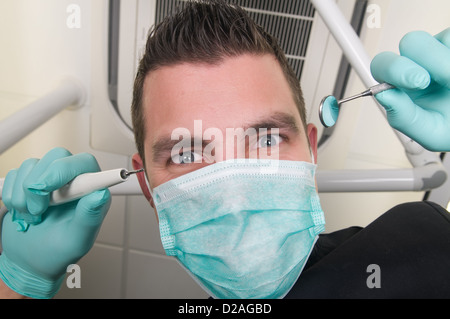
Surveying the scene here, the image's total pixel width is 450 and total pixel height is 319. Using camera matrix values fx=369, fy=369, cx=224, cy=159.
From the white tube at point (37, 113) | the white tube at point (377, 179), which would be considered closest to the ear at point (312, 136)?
the white tube at point (377, 179)

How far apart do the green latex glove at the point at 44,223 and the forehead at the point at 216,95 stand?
0.57 ft

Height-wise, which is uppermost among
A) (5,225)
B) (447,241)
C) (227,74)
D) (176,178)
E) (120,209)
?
(227,74)

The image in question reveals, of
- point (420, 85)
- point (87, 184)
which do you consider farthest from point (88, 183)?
point (420, 85)

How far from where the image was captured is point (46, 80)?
1096 mm

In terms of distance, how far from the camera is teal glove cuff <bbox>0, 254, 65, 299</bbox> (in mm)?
841

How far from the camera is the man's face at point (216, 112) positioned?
2.19 feet

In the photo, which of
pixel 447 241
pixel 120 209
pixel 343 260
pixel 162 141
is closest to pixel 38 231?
pixel 162 141

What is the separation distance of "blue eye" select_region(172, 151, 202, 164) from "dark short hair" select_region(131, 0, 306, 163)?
103mm

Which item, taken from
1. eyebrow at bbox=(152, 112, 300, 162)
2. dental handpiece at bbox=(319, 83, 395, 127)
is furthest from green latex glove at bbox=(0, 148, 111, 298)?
dental handpiece at bbox=(319, 83, 395, 127)

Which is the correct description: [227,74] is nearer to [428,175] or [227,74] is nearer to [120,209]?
[428,175]

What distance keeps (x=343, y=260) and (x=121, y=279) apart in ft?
3.05

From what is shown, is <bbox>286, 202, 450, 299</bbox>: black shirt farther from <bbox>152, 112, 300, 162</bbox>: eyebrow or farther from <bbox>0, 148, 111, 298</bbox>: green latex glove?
<bbox>0, 148, 111, 298</bbox>: green latex glove

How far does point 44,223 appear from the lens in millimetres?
818

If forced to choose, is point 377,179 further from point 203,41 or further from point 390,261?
point 203,41
